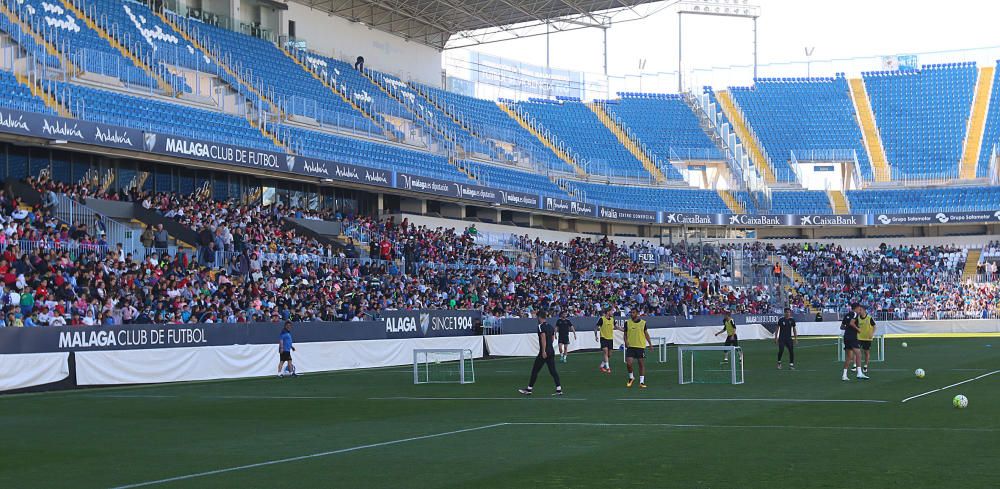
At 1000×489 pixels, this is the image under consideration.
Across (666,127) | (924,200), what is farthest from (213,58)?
(924,200)

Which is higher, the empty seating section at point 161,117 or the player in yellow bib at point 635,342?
the empty seating section at point 161,117

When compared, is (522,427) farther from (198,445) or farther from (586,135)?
(586,135)

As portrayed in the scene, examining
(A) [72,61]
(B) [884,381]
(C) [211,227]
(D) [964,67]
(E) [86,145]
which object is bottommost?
(B) [884,381]

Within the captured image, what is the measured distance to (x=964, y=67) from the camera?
79.4 metres

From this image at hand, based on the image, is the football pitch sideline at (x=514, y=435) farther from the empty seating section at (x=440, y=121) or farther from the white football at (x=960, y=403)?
the empty seating section at (x=440, y=121)

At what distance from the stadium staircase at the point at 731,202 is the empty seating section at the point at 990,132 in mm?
15357

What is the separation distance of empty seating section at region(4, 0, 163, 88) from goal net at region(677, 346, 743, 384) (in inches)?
912

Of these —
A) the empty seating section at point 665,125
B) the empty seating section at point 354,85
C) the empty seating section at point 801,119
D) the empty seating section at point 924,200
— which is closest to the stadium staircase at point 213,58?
the empty seating section at point 354,85

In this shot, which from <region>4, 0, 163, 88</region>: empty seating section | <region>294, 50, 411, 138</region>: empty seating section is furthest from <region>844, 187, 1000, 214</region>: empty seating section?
<region>4, 0, 163, 88</region>: empty seating section

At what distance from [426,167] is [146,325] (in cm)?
2691

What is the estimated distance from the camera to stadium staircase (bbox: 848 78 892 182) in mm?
75375

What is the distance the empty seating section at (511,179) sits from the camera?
5862 centimetres

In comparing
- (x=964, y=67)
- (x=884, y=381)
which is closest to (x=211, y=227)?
(x=884, y=381)

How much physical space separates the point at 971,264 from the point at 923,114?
1181 cm
